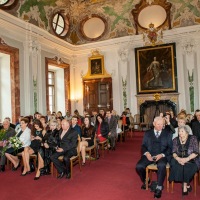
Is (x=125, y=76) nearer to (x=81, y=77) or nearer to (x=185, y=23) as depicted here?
(x=81, y=77)

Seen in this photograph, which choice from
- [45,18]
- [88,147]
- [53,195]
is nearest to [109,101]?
[45,18]

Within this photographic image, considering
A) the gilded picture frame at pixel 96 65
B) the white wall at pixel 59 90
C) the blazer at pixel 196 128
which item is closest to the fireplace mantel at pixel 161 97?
the gilded picture frame at pixel 96 65

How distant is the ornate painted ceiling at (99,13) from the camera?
11.4 m

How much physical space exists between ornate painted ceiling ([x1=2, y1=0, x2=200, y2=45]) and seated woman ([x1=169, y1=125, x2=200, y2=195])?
Answer: 9372 mm

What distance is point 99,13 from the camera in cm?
1395

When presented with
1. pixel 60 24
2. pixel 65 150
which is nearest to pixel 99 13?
pixel 60 24

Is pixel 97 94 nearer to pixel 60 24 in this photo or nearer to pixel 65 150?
pixel 60 24

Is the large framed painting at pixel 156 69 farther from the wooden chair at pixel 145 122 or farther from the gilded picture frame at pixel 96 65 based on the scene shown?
the gilded picture frame at pixel 96 65

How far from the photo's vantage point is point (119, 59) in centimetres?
1353

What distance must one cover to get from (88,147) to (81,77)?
8.84m

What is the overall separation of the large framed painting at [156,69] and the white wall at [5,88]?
7010mm

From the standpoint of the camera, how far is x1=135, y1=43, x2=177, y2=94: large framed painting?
1246cm

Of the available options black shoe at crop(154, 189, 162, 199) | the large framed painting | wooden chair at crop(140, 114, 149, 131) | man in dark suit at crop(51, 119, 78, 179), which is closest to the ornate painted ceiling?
the large framed painting

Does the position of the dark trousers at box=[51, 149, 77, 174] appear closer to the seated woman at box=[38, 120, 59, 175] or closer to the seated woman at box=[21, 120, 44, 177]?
the seated woman at box=[38, 120, 59, 175]
